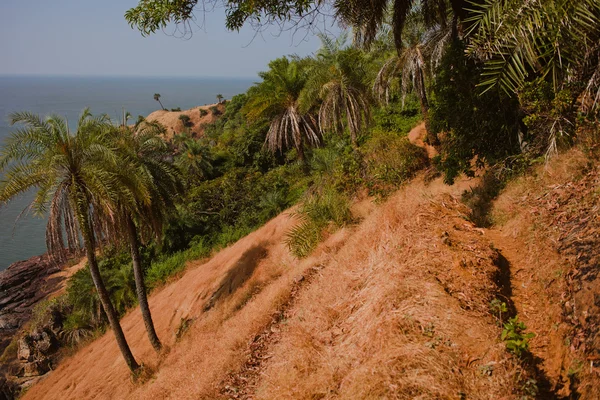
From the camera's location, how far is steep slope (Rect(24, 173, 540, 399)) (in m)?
3.60

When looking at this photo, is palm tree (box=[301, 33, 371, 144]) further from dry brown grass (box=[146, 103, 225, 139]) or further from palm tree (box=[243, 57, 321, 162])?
dry brown grass (box=[146, 103, 225, 139])

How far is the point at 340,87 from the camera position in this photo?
16.6m

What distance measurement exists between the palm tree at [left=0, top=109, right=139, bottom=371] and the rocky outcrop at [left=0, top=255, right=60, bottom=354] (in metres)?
21.5

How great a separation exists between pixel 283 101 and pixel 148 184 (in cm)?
1019

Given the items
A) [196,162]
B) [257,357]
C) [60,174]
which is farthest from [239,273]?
[196,162]

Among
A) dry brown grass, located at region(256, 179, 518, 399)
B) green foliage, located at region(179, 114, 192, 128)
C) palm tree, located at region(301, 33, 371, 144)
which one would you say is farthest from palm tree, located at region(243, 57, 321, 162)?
green foliage, located at region(179, 114, 192, 128)

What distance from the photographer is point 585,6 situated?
3.54m

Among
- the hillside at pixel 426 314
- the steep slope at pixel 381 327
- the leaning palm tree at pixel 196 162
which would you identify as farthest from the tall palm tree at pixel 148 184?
the leaning palm tree at pixel 196 162

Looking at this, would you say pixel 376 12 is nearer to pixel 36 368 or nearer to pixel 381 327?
pixel 381 327

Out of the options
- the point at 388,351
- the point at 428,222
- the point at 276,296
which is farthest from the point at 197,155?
the point at 388,351

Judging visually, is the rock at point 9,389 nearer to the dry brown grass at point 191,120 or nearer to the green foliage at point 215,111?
the dry brown grass at point 191,120

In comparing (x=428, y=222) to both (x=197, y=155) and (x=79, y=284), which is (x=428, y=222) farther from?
(x=197, y=155)

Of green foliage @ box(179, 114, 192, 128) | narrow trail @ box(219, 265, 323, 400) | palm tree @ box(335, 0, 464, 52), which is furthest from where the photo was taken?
green foliage @ box(179, 114, 192, 128)

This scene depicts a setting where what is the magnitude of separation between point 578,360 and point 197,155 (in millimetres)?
29356
